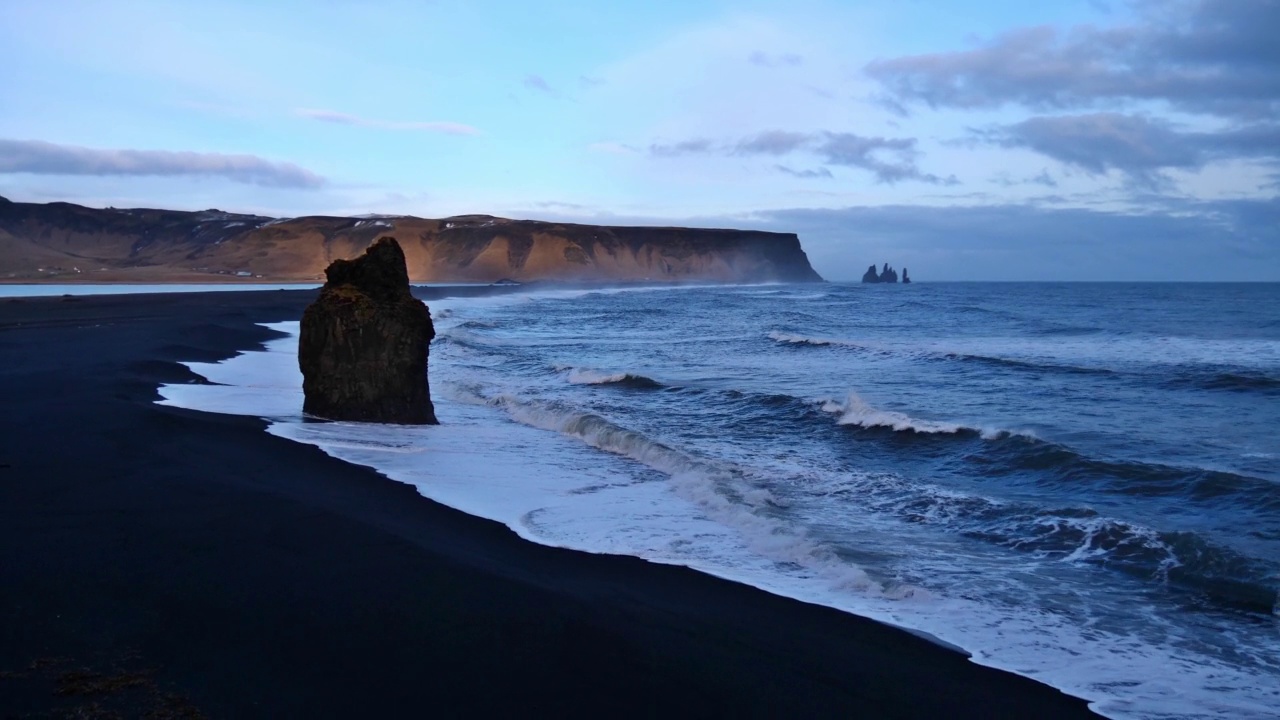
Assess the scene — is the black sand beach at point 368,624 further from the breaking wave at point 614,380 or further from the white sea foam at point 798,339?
the white sea foam at point 798,339

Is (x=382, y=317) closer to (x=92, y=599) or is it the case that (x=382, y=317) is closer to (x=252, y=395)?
(x=252, y=395)

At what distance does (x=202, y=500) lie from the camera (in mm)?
6590

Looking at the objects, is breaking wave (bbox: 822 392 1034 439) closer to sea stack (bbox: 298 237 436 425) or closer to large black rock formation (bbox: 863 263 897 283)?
sea stack (bbox: 298 237 436 425)

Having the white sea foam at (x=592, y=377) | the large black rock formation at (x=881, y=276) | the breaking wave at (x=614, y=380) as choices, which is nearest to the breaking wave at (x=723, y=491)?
the breaking wave at (x=614, y=380)

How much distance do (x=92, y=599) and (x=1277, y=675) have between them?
5923 millimetres

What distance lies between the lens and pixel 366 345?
1151 centimetres

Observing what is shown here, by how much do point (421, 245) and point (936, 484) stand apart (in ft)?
501

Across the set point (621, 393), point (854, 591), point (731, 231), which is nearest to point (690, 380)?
point (621, 393)

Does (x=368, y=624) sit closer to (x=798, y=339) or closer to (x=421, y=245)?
(x=798, y=339)

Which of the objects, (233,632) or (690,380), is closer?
(233,632)

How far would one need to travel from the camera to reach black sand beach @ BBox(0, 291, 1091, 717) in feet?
12.3

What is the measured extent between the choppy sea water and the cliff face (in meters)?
119

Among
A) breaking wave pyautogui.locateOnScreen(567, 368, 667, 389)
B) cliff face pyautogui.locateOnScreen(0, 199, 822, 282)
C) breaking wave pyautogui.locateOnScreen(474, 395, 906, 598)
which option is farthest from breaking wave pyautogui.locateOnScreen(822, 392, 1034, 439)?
cliff face pyautogui.locateOnScreen(0, 199, 822, 282)

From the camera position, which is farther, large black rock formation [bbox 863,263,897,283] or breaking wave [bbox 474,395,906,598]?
large black rock formation [bbox 863,263,897,283]
